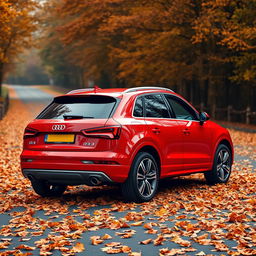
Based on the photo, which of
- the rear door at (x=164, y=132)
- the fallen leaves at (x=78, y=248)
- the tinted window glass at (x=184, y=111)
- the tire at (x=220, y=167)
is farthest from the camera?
the tire at (x=220, y=167)

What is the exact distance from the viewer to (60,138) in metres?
8.80

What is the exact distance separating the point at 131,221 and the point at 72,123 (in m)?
1.87

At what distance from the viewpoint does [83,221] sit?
7.70m

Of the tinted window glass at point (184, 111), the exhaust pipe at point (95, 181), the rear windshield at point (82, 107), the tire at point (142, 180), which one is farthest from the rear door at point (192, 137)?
the exhaust pipe at point (95, 181)

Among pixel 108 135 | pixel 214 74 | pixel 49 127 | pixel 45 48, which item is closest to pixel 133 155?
pixel 108 135

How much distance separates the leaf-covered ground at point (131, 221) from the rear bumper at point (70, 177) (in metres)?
0.40

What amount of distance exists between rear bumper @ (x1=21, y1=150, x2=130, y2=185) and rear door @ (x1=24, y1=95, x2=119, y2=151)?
0.10 meters

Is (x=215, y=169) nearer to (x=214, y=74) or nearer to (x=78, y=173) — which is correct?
(x=78, y=173)

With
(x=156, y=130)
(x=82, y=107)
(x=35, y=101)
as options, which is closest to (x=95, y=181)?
(x=82, y=107)

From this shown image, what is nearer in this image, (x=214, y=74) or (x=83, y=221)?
(x=83, y=221)

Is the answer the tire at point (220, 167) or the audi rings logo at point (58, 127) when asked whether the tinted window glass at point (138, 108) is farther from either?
the tire at point (220, 167)

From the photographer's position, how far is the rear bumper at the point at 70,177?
843cm

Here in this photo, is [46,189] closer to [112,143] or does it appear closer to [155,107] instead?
[112,143]

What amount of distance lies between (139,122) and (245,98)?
1167 inches
